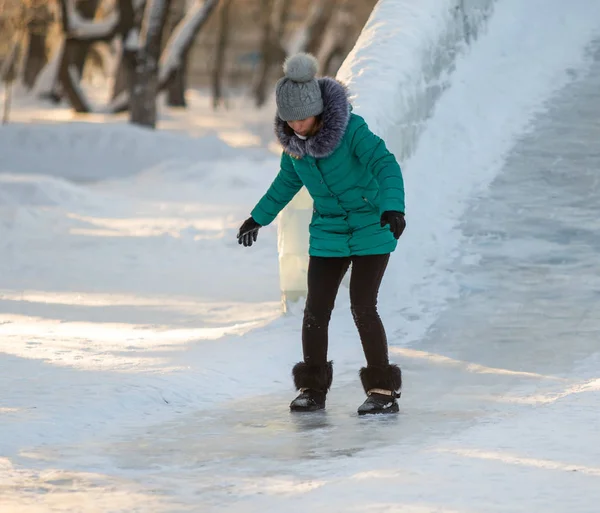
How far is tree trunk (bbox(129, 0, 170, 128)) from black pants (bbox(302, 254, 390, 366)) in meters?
16.7

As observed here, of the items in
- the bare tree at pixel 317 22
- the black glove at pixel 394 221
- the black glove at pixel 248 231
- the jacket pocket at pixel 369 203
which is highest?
the bare tree at pixel 317 22

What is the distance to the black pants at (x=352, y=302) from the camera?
5352 mm

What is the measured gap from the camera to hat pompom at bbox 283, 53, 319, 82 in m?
5.16

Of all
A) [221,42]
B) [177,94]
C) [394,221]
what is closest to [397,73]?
[394,221]

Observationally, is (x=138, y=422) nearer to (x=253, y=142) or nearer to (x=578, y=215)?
(x=578, y=215)

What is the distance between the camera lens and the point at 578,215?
8.50m

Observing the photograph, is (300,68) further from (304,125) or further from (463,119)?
(463,119)

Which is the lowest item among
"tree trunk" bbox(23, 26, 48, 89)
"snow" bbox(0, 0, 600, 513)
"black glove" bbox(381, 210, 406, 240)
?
"snow" bbox(0, 0, 600, 513)

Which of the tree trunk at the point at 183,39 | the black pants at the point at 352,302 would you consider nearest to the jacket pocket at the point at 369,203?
the black pants at the point at 352,302

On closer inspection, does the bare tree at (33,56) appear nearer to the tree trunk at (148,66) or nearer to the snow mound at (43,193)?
the tree trunk at (148,66)

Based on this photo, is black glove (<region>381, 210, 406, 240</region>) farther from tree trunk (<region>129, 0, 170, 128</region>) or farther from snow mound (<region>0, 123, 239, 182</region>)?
tree trunk (<region>129, 0, 170, 128</region>)

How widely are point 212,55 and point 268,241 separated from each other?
5841 centimetres

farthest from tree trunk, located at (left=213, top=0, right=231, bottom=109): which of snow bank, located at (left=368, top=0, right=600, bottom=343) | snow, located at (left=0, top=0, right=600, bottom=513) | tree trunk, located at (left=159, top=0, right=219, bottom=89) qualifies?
snow bank, located at (left=368, top=0, right=600, bottom=343)

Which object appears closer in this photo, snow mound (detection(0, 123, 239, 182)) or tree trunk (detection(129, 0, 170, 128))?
snow mound (detection(0, 123, 239, 182))
